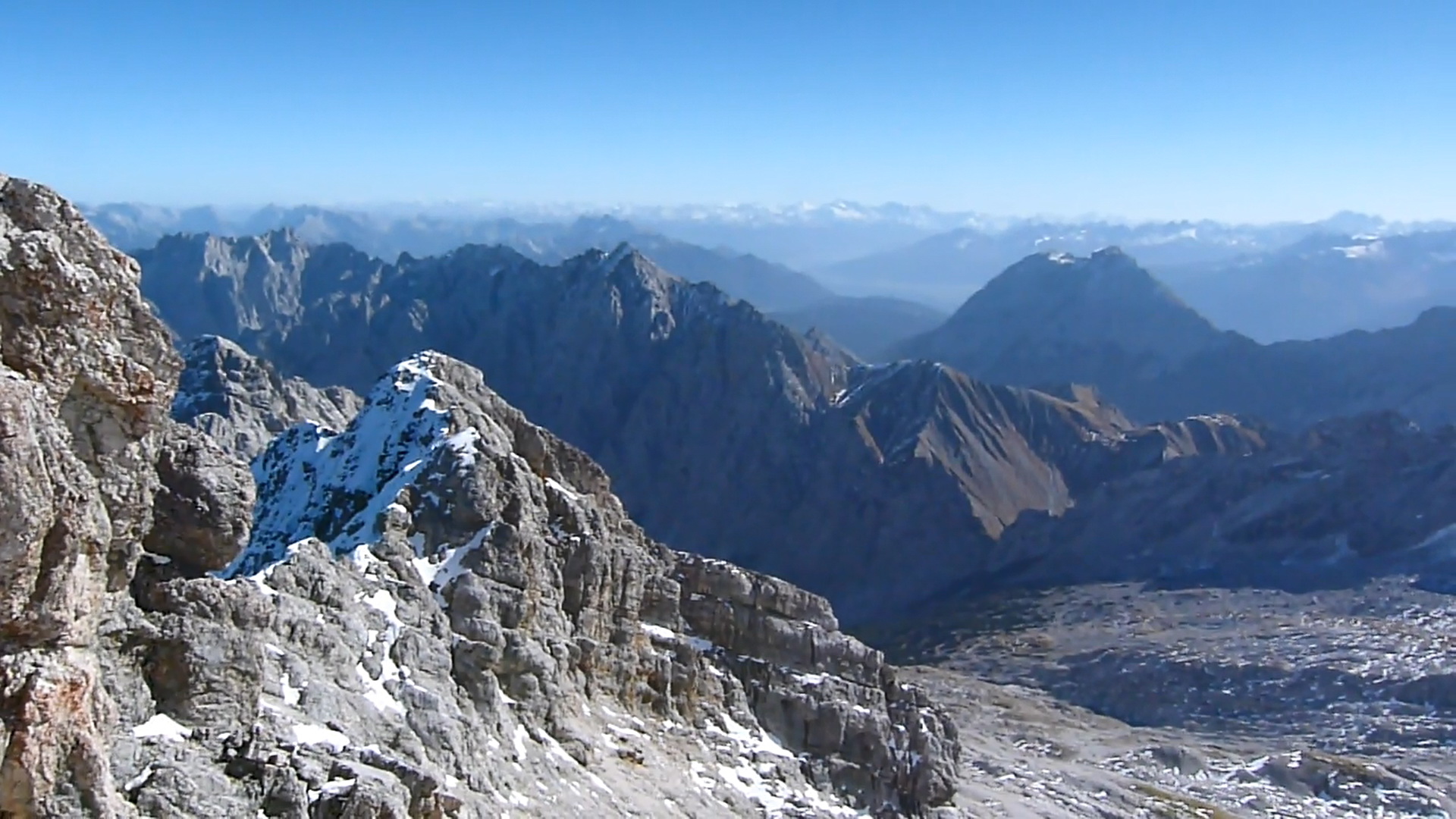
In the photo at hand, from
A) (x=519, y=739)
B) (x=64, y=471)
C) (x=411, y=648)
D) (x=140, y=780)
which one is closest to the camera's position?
(x=64, y=471)

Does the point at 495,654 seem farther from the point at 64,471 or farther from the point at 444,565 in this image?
the point at 64,471

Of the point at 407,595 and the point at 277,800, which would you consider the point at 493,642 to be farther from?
the point at 277,800

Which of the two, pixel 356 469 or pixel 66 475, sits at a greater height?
pixel 66 475

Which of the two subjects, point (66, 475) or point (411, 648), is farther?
point (411, 648)

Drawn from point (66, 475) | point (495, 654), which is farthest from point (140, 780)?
point (495, 654)

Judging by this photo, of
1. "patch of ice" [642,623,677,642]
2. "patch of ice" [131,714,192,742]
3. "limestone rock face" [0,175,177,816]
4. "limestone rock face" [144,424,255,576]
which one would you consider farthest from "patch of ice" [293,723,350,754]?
"patch of ice" [642,623,677,642]

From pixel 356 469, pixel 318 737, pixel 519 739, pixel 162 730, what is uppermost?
pixel 162 730

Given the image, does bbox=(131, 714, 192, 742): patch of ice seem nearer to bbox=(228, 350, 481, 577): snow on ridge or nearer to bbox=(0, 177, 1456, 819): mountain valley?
bbox=(0, 177, 1456, 819): mountain valley

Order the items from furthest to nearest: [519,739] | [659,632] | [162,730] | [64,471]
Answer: [659,632]
[519,739]
[162,730]
[64,471]

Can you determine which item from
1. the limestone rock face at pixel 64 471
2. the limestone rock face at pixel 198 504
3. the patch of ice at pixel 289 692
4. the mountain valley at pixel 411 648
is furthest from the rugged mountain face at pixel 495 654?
the limestone rock face at pixel 64 471
